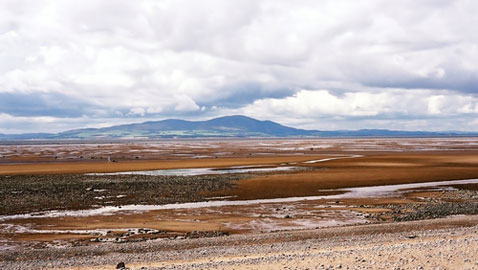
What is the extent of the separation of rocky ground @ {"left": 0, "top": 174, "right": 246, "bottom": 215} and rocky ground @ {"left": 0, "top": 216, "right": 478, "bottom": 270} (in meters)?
12.8

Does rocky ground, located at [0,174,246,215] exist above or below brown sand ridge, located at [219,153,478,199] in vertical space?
above

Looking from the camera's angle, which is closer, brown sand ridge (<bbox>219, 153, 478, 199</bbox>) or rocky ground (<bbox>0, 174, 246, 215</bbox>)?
rocky ground (<bbox>0, 174, 246, 215</bbox>)

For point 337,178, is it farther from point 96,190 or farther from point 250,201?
point 96,190

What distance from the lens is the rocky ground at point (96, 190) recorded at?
105ft

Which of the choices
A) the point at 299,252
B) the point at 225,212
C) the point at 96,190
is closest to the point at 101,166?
the point at 96,190

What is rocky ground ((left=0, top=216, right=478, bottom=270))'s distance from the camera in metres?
14.6

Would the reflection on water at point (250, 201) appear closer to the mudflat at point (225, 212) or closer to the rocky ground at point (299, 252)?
Result: the mudflat at point (225, 212)

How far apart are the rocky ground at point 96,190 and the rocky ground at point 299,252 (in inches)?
504

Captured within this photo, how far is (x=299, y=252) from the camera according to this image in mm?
17141

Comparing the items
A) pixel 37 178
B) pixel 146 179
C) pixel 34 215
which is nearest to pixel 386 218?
pixel 34 215

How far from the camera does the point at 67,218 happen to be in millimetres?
26922

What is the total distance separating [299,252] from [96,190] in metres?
26.9

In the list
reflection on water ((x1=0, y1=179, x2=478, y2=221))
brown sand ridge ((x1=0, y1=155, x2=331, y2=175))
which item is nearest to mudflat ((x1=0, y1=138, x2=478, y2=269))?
reflection on water ((x1=0, y1=179, x2=478, y2=221))

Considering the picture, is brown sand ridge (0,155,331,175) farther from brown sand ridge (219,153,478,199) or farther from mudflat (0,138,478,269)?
brown sand ridge (219,153,478,199)
